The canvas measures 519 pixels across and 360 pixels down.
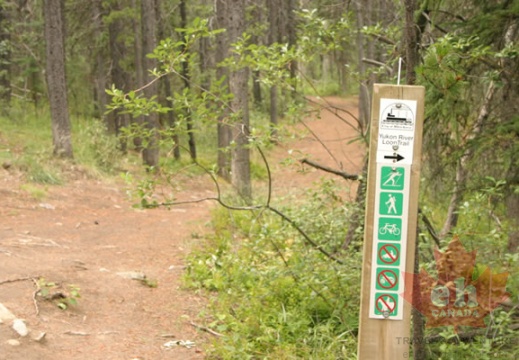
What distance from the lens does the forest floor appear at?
220 inches

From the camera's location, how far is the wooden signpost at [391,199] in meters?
3.67

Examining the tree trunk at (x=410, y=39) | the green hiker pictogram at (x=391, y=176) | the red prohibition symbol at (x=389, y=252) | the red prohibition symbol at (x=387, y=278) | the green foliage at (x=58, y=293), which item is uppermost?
the tree trunk at (x=410, y=39)

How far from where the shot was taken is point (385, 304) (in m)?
3.70

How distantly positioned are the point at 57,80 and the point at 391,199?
13.8m

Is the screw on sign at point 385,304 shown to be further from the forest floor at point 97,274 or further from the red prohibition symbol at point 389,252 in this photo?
the forest floor at point 97,274

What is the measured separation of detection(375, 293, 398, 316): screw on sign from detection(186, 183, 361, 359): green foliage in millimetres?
1568

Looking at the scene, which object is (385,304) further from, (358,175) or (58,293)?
(58,293)

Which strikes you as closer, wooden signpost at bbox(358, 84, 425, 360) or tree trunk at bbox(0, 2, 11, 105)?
wooden signpost at bbox(358, 84, 425, 360)

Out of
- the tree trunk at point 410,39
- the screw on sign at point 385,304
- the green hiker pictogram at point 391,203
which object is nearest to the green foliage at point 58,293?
the screw on sign at point 385,304

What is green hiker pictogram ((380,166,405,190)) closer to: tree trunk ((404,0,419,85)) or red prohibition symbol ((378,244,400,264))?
red prohibition symbol ((378,244,400,264))

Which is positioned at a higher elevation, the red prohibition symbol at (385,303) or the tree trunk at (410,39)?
the tree trunk at (410,39)

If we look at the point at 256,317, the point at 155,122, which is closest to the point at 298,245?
the point at 256,317

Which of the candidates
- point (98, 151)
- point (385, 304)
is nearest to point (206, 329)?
point (385, 304)

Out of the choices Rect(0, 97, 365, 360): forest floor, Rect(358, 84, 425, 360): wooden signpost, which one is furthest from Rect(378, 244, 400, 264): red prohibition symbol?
Rect(0, 97, 365, 360): forest floor
